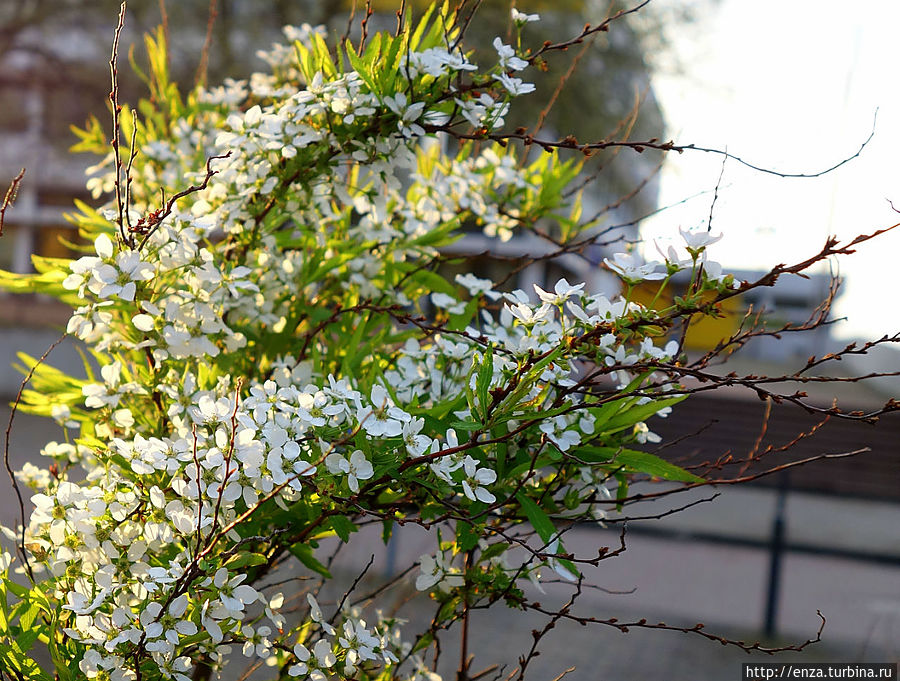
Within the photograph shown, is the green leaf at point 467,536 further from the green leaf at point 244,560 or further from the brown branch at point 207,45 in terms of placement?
the brown branch at point 207,45

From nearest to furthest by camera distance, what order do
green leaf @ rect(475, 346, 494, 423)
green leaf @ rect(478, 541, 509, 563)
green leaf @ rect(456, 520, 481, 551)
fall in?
green leaf @ rect(475, 346, 494, 423) → green leaf @ rect(456, 520, 481, 551) → green leaf @ rect(478, 541, 509, 563)

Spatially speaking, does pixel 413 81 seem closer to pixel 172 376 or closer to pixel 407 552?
pixel 172 376

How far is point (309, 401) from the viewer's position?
1.21 metres

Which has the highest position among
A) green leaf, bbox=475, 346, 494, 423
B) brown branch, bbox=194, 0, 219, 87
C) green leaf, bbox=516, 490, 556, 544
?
brown branch, bbox=194, 0, 219, 87

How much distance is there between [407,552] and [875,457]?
235 inches

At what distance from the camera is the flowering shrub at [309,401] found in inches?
46.2

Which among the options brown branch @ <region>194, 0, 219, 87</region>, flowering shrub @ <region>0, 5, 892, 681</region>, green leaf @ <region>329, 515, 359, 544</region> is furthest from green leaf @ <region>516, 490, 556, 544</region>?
brown branch @ <region>194, 0, 219, 87</region>

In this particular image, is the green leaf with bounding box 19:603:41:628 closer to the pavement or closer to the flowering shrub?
the flowering shrub

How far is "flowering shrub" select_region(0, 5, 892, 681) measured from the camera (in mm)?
1173

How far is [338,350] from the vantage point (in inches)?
69.7

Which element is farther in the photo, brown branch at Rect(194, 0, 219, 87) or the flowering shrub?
brown branch at Rect(194, 0, 219, 87)

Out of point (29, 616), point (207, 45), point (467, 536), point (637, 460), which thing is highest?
point (207, 45)

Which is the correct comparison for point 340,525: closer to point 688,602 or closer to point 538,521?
point 538,521

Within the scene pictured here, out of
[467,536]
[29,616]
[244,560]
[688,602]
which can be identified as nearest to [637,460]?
[467,536]
